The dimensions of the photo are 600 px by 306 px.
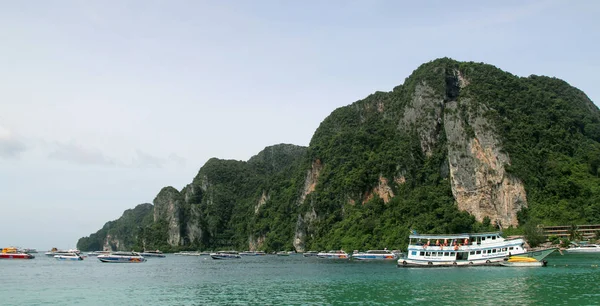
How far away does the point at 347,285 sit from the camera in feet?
163

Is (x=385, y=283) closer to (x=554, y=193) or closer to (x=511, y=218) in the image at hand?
(x=511, y=218)

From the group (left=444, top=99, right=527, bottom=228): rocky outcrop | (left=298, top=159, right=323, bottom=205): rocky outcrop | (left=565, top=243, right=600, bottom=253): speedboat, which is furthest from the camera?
(left=298, top=159, right=323, bottom=205): rocky outcrop

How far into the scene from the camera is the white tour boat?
65750 mm

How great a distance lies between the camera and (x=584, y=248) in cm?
8719

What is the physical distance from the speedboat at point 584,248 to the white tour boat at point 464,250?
27.6 m

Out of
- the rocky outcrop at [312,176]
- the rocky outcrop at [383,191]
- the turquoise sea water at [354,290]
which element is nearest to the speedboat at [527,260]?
the turquoise sea water at [354,290]

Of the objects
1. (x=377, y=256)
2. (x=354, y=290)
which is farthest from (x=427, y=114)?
(x=354, y=290)

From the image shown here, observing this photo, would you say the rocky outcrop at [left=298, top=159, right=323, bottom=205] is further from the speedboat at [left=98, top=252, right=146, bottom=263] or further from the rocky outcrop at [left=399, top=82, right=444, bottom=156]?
the speedboat at [left=98, top=252, right=146, bottom=263]

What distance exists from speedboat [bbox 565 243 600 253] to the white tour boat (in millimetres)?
27554

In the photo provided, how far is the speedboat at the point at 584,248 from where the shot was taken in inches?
3391

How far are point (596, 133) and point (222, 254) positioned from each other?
96.3 metres

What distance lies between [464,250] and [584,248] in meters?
33.2

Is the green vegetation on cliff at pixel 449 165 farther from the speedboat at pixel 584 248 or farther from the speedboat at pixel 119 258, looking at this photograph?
the speedboat at pixel 119 258

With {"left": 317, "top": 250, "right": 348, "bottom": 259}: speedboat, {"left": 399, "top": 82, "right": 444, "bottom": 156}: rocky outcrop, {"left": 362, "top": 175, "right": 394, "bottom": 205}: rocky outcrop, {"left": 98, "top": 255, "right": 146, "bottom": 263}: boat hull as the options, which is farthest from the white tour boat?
{"left": 399, "top": 82, "right": 444, "bottom": 156}: rocky outcrop
